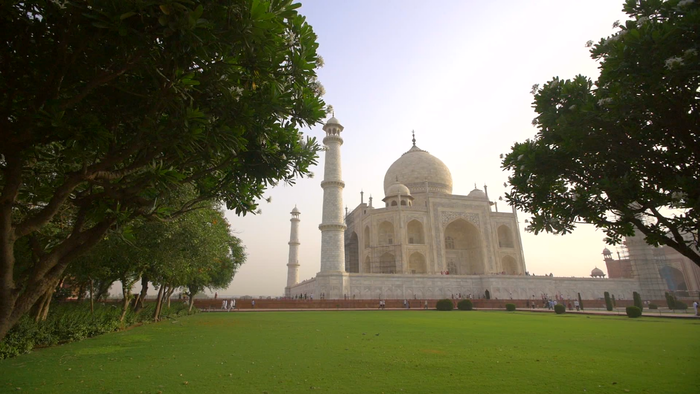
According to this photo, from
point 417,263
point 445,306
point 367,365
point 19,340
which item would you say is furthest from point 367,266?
point 367,365

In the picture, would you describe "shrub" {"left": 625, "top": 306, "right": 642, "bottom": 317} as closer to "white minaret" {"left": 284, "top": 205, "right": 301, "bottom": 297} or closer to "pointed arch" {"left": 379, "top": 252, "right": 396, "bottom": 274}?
"pointed arch" {"left": 379, "top": 252, "right": 396, "bottom": 274}

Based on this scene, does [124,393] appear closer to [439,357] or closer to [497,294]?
[439,357]

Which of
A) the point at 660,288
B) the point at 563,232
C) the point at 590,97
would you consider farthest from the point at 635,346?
the point at 660,288

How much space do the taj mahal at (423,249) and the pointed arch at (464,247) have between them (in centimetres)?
10

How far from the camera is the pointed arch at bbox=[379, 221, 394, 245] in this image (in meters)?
39.3

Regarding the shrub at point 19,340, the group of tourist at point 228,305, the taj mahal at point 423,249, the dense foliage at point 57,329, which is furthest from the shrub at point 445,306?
the shrub at point 19,340

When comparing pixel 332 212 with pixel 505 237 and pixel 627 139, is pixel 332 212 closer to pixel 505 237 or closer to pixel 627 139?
pixel 627 139

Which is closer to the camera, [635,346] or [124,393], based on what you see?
[124,393]

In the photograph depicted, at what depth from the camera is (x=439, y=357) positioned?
702 cm

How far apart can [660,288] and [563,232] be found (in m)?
37.7

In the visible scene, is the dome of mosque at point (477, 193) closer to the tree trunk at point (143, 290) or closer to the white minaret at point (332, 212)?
the white minaret at point (332, 212)

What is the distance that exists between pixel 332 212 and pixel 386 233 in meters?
13.0

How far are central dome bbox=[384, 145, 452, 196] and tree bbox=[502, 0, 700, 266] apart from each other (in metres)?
36.4

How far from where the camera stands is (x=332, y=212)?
27828 mm
